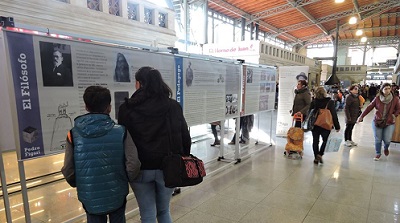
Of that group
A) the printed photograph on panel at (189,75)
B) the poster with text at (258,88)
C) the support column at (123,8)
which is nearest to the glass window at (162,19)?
the support column at (123,8)

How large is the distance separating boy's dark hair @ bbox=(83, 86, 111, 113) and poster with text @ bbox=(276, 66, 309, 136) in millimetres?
5178

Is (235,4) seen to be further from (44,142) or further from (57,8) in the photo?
(44,142)

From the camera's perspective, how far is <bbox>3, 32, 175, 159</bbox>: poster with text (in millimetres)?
1687

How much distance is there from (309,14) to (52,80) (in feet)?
57.6

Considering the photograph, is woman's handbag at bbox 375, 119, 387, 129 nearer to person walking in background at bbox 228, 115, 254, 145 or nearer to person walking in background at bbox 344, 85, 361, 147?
person walking in background at bbox 344, 85, 361, 147

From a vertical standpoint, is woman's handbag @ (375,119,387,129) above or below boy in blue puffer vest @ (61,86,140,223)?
below

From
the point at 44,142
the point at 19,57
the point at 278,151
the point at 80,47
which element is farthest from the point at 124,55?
the point at 278,151

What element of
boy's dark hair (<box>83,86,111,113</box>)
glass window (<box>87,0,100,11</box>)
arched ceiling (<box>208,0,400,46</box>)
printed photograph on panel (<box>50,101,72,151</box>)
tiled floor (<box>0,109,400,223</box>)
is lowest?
tiled floor (<box>0,109,400,223</box>)

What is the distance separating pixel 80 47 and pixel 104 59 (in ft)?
0.75

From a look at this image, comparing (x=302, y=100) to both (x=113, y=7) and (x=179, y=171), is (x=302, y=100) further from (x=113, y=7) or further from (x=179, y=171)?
(x=113, y=7)

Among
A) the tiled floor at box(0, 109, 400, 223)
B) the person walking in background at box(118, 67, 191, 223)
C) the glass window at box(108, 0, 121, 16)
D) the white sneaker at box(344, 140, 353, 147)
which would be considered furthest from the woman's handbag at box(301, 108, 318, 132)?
the glass window at box(108, 0, 121, 16)

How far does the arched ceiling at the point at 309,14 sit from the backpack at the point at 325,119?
31.9 ft

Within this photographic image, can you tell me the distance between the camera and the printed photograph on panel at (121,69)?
230 centimetres

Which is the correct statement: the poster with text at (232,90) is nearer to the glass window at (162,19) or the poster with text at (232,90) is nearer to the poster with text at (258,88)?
the poster with text at (258,88)
